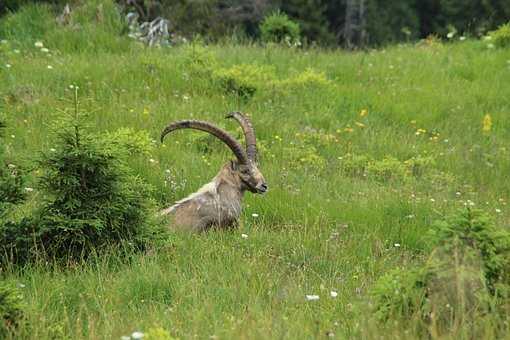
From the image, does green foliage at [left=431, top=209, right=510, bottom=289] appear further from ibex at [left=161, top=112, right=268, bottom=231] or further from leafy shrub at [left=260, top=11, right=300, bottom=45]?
leafy shrub at [left=260, top=11, right=300, bottom=45]

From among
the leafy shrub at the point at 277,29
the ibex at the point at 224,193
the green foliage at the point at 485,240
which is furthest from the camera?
the leafy shrub at the point at 277,29

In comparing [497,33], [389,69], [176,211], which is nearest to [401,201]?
[176,211]

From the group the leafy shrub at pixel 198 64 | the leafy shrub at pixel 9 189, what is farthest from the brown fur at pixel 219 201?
the leafy shrub at pixel 198 64

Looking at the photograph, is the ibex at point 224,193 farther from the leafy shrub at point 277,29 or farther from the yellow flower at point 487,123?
the leafy shrub at point 277,29

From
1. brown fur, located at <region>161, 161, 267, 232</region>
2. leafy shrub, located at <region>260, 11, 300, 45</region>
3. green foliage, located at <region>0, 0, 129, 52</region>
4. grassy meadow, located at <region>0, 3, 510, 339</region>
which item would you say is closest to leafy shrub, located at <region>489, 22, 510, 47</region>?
grassy meadow, located at <region>0, 3, 510, 339</region>

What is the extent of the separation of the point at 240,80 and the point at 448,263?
8.05 meters

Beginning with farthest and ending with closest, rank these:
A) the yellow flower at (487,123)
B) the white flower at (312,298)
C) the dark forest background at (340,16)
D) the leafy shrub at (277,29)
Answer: the dark forest background at (340,16) < the leafy shrub at (277,29) < the yellow flower at (487,123) < the white flower at (312,298)

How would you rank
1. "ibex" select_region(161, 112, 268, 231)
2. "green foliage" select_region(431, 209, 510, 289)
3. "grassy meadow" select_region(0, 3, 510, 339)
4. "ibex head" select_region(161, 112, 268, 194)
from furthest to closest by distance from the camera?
"ibex head" select_region(161, 112, 268, 194) → "ibex" select_region(161, 112, 268, 231) → "grassy meadow" select_region(0, 3, 510, 339) → "green foliage" select_region(431, 209, 510, 289)

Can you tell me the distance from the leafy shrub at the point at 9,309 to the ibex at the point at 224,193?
2895 mm

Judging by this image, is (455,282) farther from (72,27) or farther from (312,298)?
(72,27)

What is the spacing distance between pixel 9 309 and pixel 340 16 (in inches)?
1549

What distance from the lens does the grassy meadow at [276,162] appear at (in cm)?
525

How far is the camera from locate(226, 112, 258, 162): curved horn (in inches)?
312

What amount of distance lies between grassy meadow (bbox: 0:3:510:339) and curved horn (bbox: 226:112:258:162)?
62 centimetres
